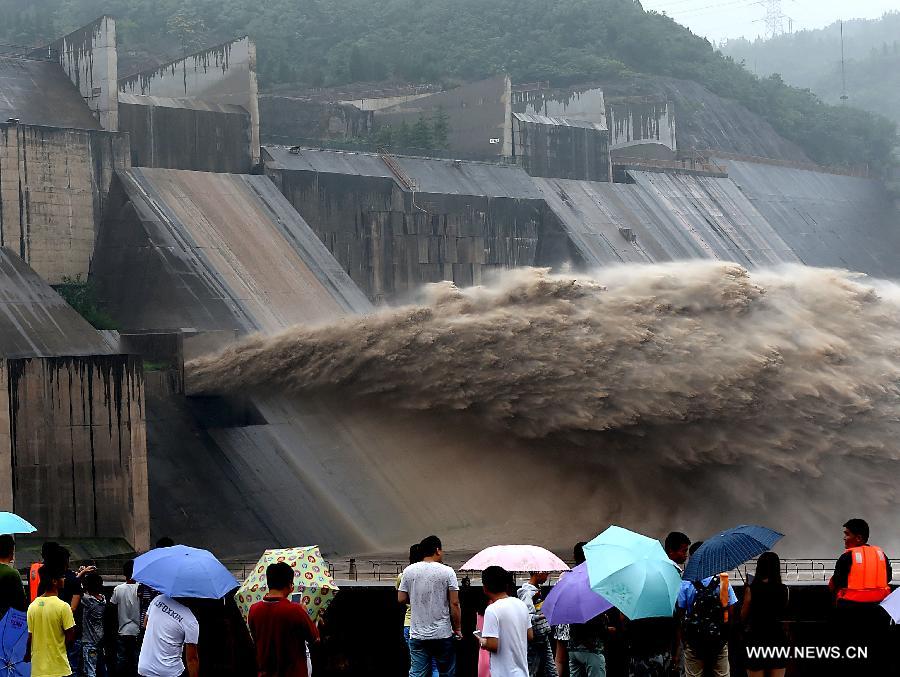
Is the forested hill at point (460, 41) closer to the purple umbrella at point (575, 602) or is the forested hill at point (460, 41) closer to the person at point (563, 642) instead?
the person at point (563, 642)

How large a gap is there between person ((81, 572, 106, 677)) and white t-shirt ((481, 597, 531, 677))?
17.1ft

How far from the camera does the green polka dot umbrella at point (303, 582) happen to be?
1636 centimetres

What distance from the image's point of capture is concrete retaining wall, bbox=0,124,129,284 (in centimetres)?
4434

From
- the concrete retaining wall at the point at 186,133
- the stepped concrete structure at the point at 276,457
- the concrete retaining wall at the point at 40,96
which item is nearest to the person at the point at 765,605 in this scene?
the stepped concrete structure at the point at 276,457

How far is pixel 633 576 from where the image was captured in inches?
573

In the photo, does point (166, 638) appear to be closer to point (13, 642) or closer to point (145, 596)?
point (13, 642)

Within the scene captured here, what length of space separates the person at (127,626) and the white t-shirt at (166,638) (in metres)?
2.53

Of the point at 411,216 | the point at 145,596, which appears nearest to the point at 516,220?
the point at 411,216

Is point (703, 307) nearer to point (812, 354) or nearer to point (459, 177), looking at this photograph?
point (812, 354)

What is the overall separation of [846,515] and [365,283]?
26566mm

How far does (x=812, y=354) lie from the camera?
36031 mm

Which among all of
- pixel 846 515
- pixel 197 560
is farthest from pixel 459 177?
pixel 197 560

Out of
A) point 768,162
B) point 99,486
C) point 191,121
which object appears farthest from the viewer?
point 768,162

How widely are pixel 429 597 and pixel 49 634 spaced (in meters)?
3.58
